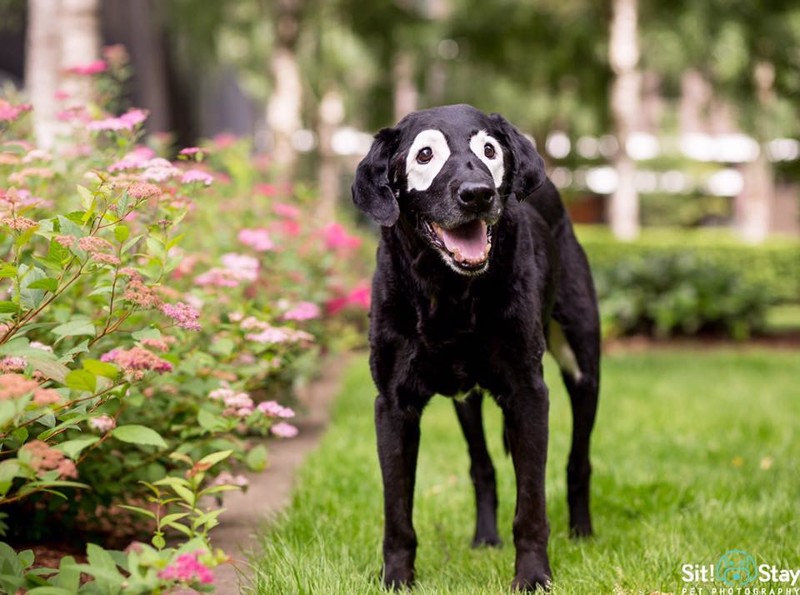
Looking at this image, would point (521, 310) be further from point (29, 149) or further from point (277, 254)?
point (277, 254)

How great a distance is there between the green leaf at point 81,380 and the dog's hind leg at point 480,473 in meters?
1.66

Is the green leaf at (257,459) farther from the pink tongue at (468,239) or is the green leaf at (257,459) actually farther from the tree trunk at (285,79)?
the tree trunk at (285,79)

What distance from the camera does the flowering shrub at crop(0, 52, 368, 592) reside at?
2.21m

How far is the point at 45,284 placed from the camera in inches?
89.3

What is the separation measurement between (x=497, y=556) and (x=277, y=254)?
2641 mm

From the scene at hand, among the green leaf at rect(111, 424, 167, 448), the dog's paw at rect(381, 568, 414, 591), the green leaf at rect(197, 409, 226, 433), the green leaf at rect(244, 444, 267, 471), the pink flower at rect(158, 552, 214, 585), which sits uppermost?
the green leaf at rect(111, 424, 167, 448)

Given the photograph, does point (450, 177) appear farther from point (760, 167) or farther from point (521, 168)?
point (760, 167)

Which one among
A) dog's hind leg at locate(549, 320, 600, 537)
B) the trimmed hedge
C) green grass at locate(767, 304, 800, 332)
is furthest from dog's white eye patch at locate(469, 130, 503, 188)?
green grass at locate(767, 304, 800, 332)

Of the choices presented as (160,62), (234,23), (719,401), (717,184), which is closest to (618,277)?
(719,401)

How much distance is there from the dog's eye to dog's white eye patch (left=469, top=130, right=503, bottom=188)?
12 cm

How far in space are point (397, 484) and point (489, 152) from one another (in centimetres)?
103

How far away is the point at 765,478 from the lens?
443cm

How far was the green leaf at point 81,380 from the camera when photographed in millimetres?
2133

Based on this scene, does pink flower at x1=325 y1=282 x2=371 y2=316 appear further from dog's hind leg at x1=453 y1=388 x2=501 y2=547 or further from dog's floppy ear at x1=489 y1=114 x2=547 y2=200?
dog's floppy ear at x1=489 y1=114 x2=547 y2=200
